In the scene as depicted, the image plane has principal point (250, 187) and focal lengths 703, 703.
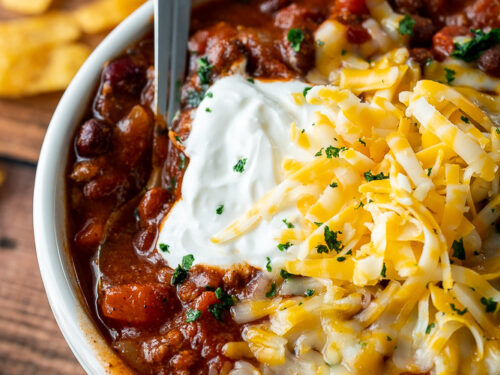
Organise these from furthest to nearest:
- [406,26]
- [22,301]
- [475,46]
A: [22,301] → [406,26] → [475,46]

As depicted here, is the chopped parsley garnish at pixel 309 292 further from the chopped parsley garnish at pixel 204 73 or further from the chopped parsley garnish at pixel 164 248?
the chopped parsley garnish at pixel 204 73

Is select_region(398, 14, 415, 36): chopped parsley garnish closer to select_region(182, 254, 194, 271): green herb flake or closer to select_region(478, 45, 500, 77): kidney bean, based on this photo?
select_region(478, 45, 500, 77): kidney bean

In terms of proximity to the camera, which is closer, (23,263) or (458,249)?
(458,249)

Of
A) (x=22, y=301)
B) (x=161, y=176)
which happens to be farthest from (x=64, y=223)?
(x=22, y=301)

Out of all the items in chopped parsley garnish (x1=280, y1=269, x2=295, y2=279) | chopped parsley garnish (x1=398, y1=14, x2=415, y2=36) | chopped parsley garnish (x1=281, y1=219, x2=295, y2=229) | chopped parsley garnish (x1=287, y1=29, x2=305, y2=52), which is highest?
chopped parsley garnish (x1=287, y1=29, x2=305, y2=52)

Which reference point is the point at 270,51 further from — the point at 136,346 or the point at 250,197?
the point at 136,346

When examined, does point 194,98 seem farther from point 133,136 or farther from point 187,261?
point 187,261

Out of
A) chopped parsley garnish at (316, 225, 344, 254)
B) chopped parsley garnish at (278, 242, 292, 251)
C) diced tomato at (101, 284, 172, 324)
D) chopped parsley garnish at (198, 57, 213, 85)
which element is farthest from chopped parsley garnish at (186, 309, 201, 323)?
chopped parsley garnish at (198, 57, 213, 85)
